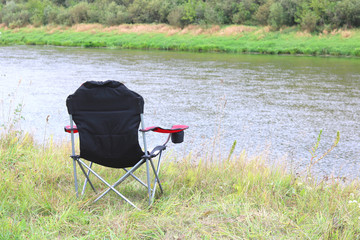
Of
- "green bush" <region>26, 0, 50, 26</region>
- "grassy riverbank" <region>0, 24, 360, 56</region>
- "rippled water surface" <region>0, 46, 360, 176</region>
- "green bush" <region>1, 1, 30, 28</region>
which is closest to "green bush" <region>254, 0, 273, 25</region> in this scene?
"grassy riverbank" <region>0, 24, 360, 56</region>

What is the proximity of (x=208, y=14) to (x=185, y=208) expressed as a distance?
3953cm

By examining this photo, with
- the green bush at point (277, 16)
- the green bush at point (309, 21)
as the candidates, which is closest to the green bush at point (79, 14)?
the green bush at point (277, 16)

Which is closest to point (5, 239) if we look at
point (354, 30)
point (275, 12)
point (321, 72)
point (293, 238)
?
point (293, 238)

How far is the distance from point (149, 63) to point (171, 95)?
32.8 ft

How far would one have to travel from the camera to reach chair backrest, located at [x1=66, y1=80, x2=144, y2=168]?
11.4ft

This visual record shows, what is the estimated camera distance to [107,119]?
354 centimetres

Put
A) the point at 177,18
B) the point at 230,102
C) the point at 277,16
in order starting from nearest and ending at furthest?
1. the point at 230,102
2. the point at 277,16
3. the point at 177,18

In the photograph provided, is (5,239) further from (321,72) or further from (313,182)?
(321,72)

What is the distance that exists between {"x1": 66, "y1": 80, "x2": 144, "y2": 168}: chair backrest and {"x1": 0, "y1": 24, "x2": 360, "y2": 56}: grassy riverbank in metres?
27.3

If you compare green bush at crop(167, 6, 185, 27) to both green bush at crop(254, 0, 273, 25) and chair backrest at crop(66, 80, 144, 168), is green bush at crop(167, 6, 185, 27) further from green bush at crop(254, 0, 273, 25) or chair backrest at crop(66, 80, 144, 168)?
chair backrest at crop(66, 80, 144, 168)

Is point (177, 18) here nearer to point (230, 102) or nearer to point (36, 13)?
point (36, 13)

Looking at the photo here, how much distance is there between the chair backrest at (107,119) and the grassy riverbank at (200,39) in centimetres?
2732

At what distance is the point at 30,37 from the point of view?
44.8 metres

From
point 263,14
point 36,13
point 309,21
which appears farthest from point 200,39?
point 36,13
